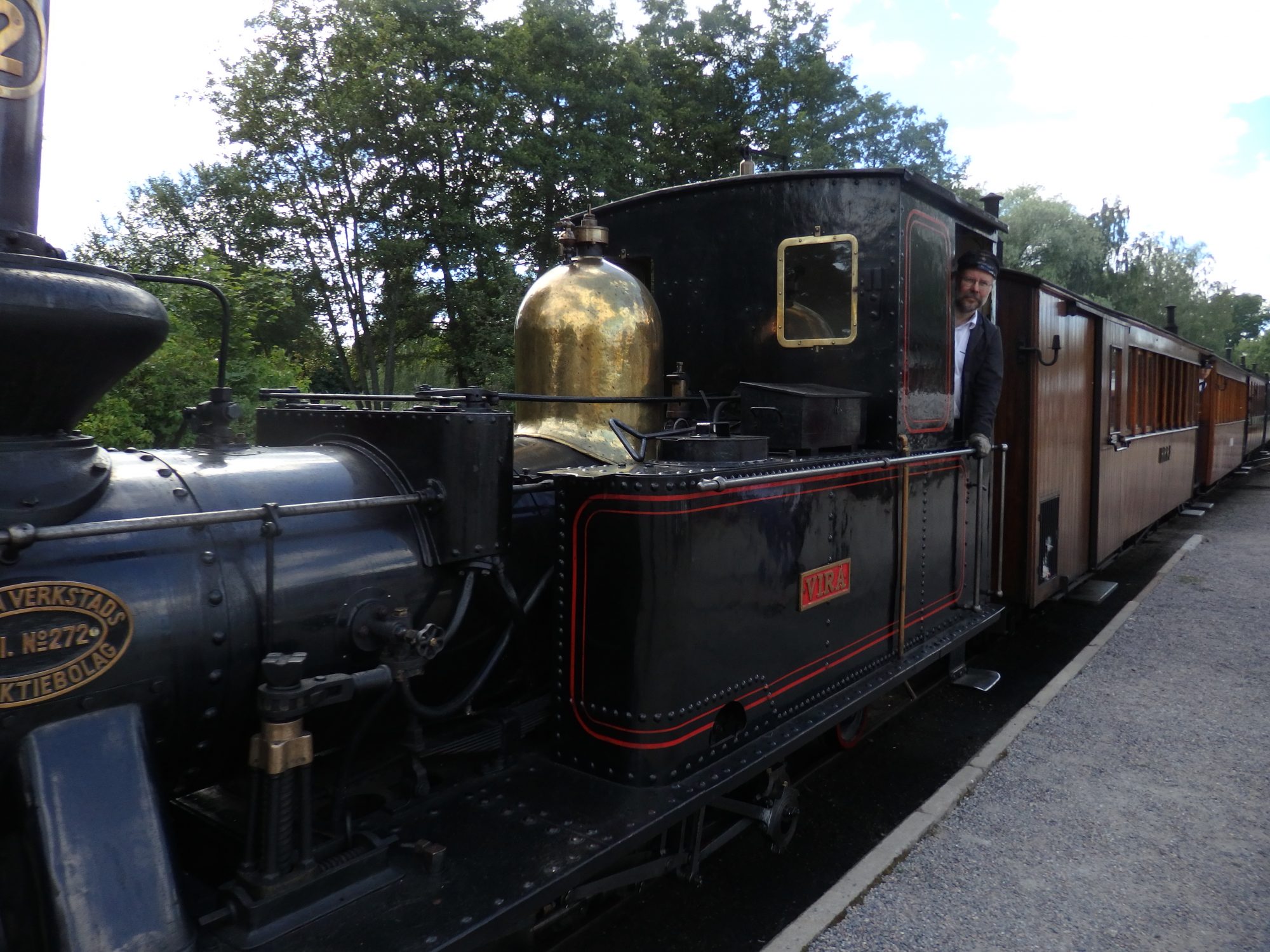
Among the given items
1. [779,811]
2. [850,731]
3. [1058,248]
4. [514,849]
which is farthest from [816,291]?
[1058,248]

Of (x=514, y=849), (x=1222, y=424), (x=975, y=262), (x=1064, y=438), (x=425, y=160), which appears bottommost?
(x=514, y=849)

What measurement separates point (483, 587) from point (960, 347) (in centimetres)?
321

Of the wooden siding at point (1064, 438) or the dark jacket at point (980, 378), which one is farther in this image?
the wooden siding at point (1064, 438)

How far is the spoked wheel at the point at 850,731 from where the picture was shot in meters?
4.21

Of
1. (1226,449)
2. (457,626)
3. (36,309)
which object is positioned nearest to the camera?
(36,309)

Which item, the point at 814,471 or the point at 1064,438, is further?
the point at 1064,438

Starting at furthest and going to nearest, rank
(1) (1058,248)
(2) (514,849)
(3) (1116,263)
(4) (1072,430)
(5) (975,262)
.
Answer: (3) (1116,263) < (1) (1058,248) < (4) (1072,430) < (5) (975,262) < (2) (514,849)

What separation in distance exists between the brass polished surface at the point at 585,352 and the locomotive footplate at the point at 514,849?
1309mm

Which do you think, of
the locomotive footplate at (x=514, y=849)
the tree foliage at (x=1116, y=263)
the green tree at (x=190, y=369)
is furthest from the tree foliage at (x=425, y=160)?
the tree foliage at (x=1116, y=263)

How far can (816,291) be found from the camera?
3980mm

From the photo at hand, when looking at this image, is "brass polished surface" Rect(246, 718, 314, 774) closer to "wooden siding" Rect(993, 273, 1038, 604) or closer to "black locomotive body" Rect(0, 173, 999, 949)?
"black locomotive body" Rect(0, 173, 999, 949)

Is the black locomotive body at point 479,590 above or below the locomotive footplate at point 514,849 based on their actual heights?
above

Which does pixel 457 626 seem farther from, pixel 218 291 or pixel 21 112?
pixel 21 112

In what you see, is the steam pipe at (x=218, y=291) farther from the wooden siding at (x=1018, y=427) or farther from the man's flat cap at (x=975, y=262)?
the wooden siding at (x=1018, y=427)
